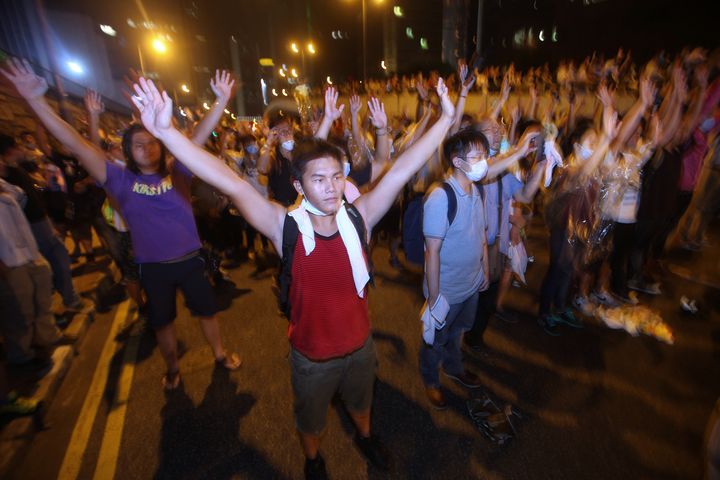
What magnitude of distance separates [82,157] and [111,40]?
48136mm

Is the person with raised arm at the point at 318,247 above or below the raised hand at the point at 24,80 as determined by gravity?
below

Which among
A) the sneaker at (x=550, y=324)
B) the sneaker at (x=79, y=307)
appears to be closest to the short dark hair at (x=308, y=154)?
the sneaker at (x=550, y=324)

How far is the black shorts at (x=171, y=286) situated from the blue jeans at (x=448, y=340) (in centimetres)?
209

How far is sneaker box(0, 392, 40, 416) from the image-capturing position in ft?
10.1

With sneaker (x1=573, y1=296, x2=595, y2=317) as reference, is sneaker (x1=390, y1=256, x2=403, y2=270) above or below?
above

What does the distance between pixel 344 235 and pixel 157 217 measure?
1963 millimetres

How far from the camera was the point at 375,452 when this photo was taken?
105 inches

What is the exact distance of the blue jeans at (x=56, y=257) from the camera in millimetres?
4723

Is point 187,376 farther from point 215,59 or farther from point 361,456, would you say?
point 215,59

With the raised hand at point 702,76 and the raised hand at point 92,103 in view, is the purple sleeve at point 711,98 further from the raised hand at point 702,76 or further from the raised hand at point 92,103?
the raised hand at point 92,103

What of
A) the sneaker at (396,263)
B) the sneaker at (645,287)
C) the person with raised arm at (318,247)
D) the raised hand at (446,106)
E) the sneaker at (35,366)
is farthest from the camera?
the sneaker at (396,263)

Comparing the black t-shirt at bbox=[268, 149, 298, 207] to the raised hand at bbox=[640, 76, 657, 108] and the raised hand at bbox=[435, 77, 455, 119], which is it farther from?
the raised hand at bbox=[640, 76, 657, 108]

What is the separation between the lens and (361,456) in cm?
278

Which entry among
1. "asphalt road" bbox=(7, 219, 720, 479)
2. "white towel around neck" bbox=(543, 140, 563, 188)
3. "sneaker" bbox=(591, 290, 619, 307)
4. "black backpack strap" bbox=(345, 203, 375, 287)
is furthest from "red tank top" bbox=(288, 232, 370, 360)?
"sneaker" bbox=(591, 290, 619, 307)
